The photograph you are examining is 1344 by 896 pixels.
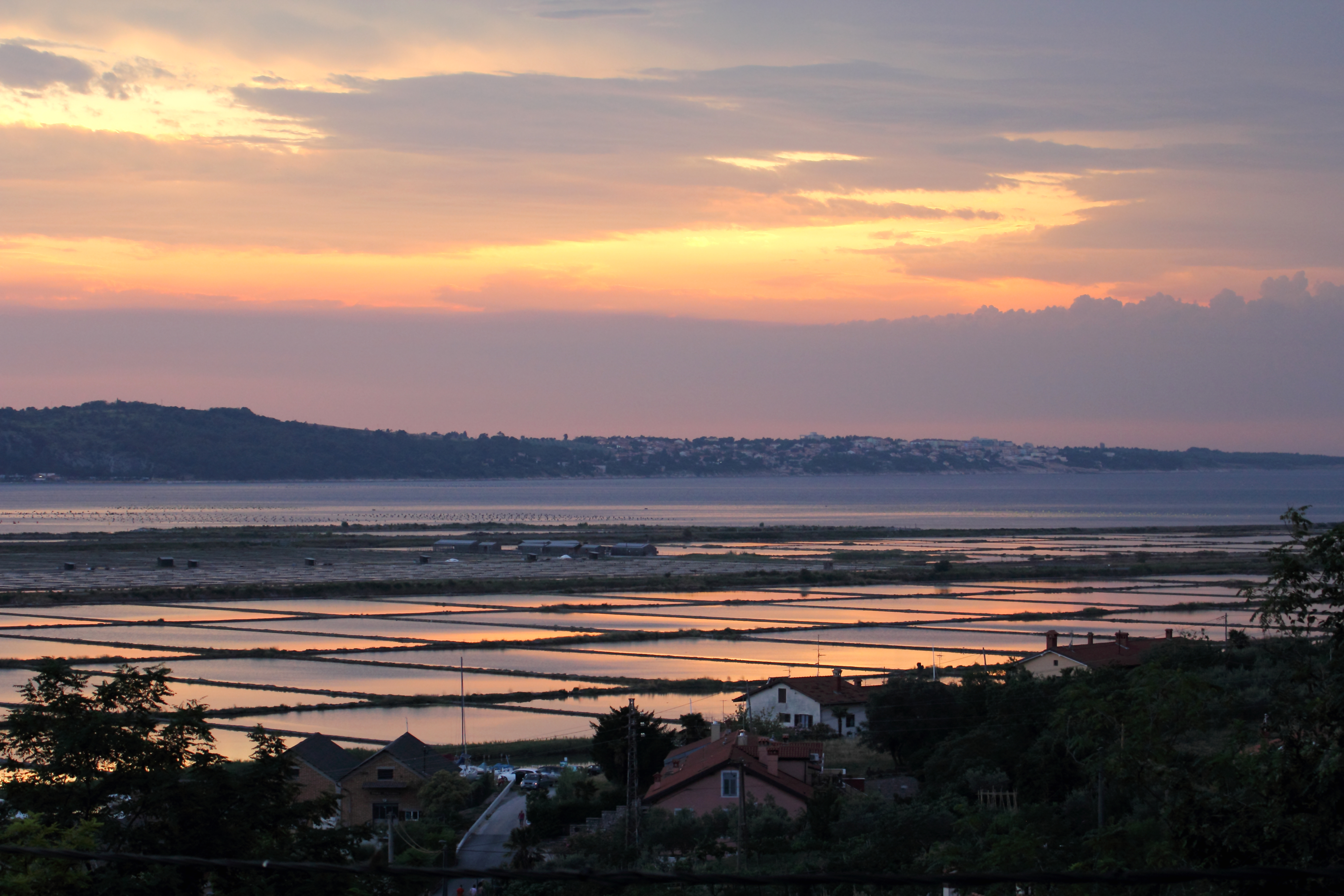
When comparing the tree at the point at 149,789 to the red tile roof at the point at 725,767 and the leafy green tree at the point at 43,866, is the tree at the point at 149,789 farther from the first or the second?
the red tile roof at the point at 725,767

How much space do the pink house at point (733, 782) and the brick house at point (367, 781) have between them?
4.82 metres

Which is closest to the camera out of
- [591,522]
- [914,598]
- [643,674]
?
[643,674]

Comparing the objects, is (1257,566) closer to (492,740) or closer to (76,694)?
(492,740)

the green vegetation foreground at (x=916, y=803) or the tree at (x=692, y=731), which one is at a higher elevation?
the green vegetation foreground at (x=916, y=803)

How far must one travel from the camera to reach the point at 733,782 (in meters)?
22.4

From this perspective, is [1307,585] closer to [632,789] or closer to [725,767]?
[632,789]

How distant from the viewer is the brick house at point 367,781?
24266mm

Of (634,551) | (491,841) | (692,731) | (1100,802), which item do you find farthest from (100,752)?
(634,551)

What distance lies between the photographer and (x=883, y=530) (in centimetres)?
12812

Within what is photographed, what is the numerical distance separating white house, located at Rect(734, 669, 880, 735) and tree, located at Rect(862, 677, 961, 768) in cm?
180

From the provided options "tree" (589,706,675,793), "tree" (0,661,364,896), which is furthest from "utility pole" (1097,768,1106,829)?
"tree" (589,706,675,793)

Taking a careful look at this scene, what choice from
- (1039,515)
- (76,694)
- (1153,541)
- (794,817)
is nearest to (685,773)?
(794,817)

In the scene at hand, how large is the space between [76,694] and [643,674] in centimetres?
2875

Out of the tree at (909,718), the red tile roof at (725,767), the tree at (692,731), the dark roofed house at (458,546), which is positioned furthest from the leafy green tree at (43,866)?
the dark roofed house at (458,546)
